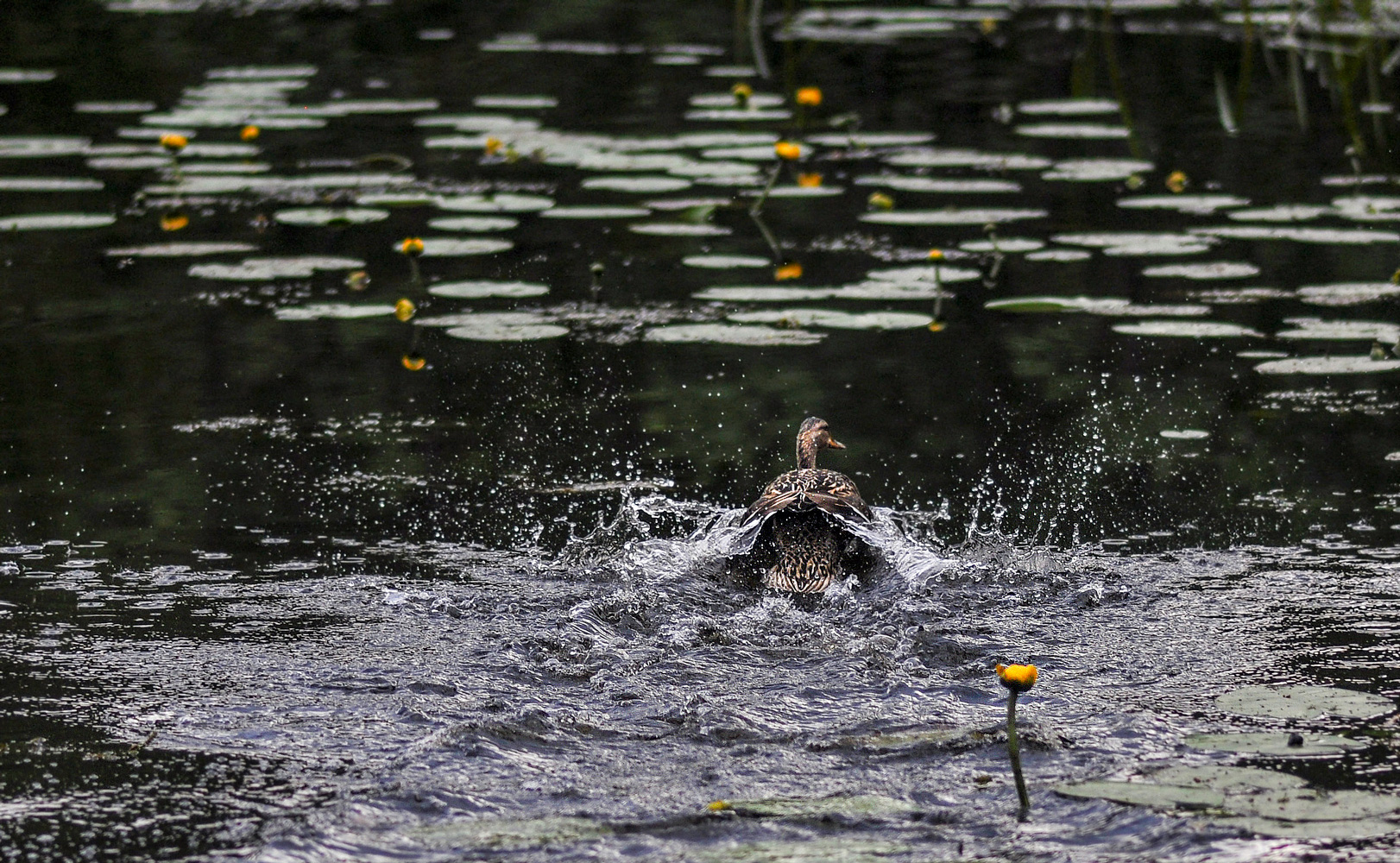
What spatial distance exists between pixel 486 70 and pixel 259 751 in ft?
35.4

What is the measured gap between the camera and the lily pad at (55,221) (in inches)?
381

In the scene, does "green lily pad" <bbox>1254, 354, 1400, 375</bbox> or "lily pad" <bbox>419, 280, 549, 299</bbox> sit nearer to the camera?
"green lily pad" <bbox>1254, 354, 1400, 375</bbox>

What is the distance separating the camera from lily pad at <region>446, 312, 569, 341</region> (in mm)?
7922

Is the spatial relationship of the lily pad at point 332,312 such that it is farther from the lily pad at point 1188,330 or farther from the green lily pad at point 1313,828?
the green lily pad at point 1313,828

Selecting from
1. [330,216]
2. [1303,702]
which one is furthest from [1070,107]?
[1303,702]

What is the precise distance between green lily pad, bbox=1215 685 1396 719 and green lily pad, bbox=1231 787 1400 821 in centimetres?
50

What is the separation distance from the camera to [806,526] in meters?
5.78

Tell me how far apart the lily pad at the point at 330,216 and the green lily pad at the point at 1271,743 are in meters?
6.67

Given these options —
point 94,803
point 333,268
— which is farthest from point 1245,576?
point 333,268

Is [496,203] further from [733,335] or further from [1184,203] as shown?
[1184,203]

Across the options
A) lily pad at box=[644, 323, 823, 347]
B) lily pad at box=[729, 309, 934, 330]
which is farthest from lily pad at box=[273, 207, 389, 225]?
lily pad at box=[729, 309, 934, 330]

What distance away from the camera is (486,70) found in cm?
1420

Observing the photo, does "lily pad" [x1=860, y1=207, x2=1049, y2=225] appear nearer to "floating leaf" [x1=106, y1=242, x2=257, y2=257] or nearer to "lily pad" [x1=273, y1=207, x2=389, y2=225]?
"lily pad" [x1=273, y1=207, x2=389, y2=225]

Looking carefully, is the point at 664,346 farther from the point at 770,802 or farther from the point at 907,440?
the point at 770,802
